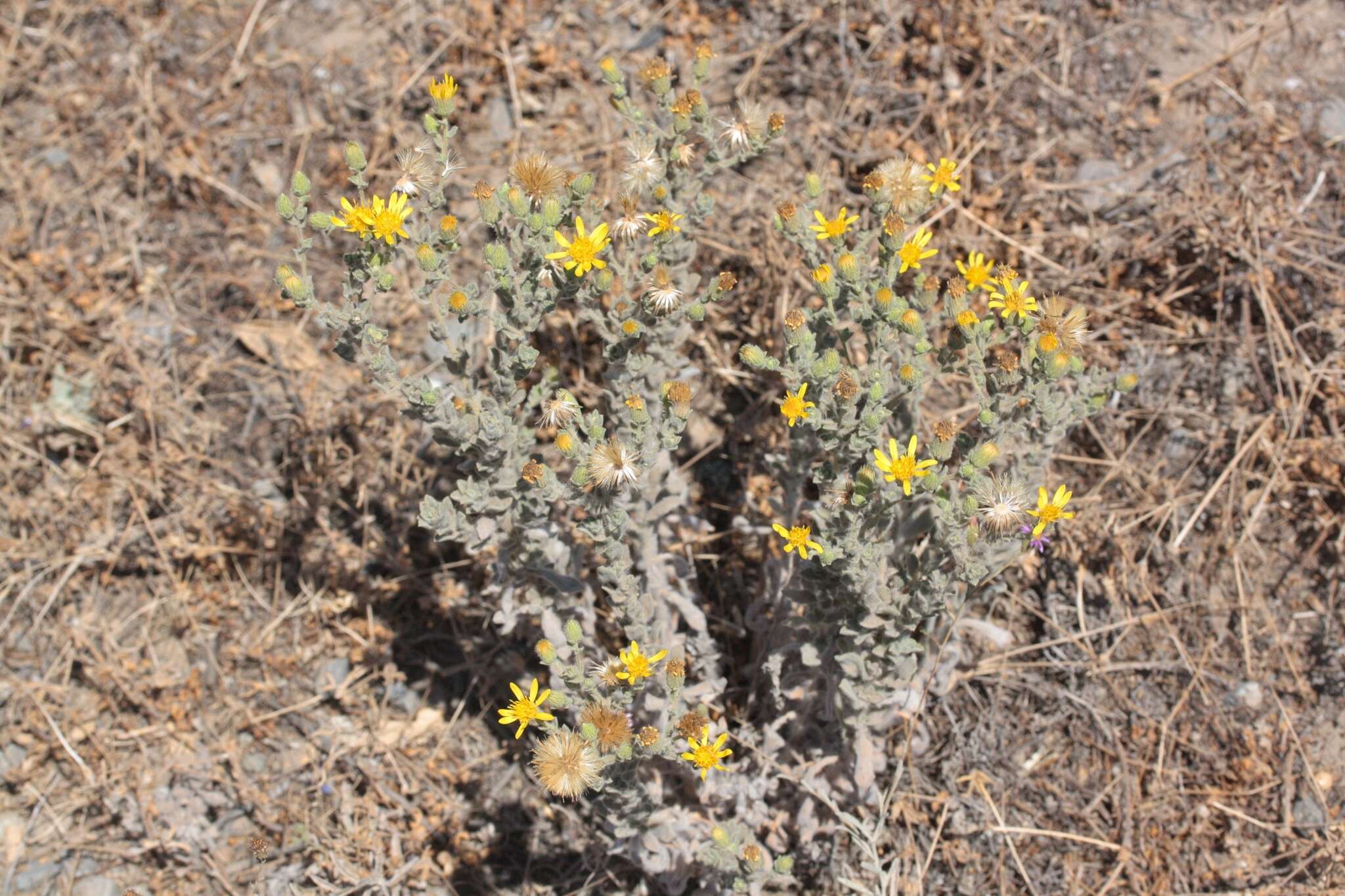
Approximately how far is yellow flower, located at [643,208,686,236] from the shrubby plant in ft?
0.04

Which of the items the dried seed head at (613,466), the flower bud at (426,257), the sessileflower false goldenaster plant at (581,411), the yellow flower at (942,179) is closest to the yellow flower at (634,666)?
the sessileflower false goldenaster plant at (581,411)

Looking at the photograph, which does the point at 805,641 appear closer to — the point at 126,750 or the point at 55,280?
the point at 126,750

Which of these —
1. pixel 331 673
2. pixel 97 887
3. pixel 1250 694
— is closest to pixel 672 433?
pixel 331 673

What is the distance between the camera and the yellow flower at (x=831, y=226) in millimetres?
3068

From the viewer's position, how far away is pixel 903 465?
9.05ft

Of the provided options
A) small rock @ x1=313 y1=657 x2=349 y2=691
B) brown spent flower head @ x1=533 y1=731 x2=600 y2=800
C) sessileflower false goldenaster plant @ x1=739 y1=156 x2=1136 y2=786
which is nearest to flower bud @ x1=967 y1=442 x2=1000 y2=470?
sessileflower false goldenaster plant @ x1=739 y1=156 x2=1136 y2=786

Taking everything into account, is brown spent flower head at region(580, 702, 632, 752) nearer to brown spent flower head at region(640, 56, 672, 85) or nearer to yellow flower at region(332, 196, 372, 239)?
yellow flower at region(332, 196, 372, 239)

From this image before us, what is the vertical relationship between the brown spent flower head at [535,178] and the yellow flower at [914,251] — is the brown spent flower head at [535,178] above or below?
above

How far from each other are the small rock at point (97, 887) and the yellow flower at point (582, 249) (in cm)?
285

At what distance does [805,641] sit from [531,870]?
1323 mm

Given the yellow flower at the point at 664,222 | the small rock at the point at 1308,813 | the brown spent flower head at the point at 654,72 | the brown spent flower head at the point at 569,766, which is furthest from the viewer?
the small rock at the point at 1308,813

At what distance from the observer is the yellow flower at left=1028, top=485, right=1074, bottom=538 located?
9.01ft

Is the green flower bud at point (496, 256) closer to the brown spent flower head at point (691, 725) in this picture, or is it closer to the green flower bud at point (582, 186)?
the green flower bud at point (582, 186)

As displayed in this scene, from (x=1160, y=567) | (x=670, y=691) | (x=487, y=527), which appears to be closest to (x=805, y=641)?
(x=670, y=691)
